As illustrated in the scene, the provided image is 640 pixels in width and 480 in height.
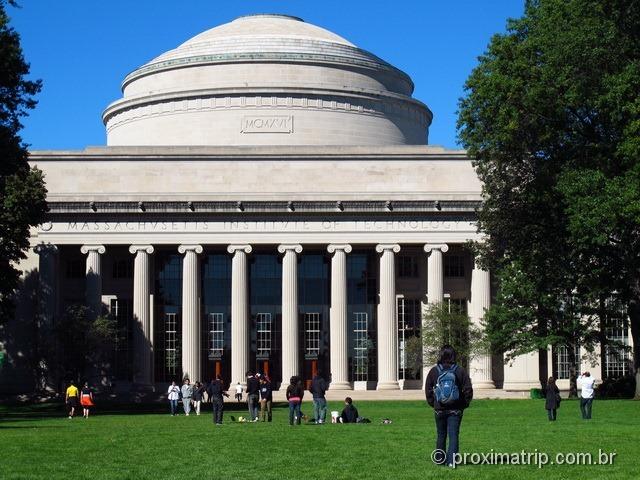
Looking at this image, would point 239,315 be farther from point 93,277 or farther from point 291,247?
point 93,277

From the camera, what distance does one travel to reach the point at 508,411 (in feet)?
192

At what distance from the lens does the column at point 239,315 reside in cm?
8606

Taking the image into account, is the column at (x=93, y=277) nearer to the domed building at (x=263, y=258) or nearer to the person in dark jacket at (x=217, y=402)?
the domed building at (x=263, y=258)

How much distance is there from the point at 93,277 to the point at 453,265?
22694 mm

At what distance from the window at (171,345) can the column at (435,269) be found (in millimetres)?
16007

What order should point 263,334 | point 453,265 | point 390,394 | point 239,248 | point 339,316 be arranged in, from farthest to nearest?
point 453,265, point 263,334, point 239,248, point 339,316, point 390,394

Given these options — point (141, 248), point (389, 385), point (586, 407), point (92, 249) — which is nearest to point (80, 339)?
point (92, 249)

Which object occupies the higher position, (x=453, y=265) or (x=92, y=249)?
(x=92, y=249)

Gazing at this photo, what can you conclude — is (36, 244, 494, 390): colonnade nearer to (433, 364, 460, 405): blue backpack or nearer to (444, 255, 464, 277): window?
(444, 255, 464, 277): window

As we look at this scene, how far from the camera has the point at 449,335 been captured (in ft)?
268

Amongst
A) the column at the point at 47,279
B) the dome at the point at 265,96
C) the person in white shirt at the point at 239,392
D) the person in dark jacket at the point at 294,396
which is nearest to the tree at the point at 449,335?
the person in white shirt at the point at 239,392

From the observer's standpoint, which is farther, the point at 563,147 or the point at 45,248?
the point at 45,248

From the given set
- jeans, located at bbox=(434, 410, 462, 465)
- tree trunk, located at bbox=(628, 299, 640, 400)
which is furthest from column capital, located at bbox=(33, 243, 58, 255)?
jeans, located at bbox=(434, 410, 462, 465)

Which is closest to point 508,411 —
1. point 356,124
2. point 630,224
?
point 630,224
